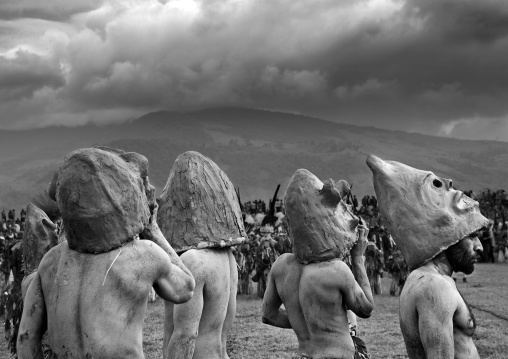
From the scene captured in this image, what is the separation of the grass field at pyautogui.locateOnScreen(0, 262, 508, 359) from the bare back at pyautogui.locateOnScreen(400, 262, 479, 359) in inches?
329

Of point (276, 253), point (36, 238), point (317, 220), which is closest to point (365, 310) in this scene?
point (317, 220)

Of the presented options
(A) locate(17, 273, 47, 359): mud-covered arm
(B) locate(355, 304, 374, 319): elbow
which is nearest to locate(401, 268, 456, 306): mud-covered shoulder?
(B) locate(355, 304, 374, 319): elbow

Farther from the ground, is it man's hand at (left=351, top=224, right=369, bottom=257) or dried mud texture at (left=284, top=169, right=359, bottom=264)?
dried mud texture at (left=284, top=169, right=359, bottom=264)

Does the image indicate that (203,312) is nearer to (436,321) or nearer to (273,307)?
(273,307)

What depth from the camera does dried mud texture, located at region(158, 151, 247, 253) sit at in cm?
672

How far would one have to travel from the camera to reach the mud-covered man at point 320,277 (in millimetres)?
6371

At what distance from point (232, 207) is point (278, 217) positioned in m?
19.3

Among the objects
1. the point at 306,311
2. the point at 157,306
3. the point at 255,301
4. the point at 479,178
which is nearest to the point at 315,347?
the point at 306,311

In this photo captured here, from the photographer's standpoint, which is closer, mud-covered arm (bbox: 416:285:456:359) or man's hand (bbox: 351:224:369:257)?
mud-covered arm (bbox: 416:285:456:359)

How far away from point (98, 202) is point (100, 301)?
1.91 feet

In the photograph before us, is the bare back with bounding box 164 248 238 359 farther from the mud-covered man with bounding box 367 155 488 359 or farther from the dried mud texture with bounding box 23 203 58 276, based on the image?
the mud-covered man with bounding box 367 155 488 359

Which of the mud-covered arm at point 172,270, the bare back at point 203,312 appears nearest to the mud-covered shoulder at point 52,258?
the mud-covered arm at point 172,270

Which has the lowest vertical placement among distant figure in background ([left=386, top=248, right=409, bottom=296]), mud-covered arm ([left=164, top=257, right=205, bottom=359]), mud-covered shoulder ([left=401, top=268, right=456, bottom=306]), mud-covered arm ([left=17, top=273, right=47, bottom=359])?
distant figure in background ([left=386, top=248, right=409, bottom=296])

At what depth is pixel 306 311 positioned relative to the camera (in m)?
6.45
